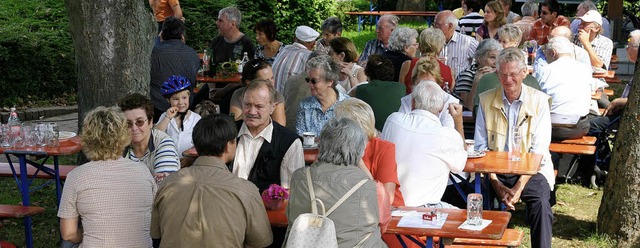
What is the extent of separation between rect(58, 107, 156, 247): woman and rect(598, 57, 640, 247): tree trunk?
3.73m

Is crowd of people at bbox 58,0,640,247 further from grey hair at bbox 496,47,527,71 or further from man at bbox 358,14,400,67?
man at bbox 358,14,400,67

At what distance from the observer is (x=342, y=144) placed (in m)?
4.98

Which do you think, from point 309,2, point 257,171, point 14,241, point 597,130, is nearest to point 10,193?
point 14,241

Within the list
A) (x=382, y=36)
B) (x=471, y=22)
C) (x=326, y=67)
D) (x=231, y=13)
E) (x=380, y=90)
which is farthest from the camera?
(x=471, y=22)

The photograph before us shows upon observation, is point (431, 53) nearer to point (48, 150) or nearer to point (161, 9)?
point (48, 150)

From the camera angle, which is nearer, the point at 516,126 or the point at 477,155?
the point at 477,155

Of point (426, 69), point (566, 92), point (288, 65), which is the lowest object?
point (566, 92)

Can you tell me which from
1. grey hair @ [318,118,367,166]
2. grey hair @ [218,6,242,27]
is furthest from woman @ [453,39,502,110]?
grey hair @ [318,118,367,166]

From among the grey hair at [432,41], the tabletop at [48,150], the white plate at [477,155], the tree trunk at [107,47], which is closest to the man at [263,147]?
the white plate at [477,155]

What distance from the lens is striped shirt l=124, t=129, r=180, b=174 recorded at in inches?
240

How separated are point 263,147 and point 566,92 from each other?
3.99 m

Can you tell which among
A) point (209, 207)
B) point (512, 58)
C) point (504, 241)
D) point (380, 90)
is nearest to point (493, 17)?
point (380, 90)

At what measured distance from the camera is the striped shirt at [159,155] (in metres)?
6.09

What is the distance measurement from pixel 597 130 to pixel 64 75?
7440 millimetres
